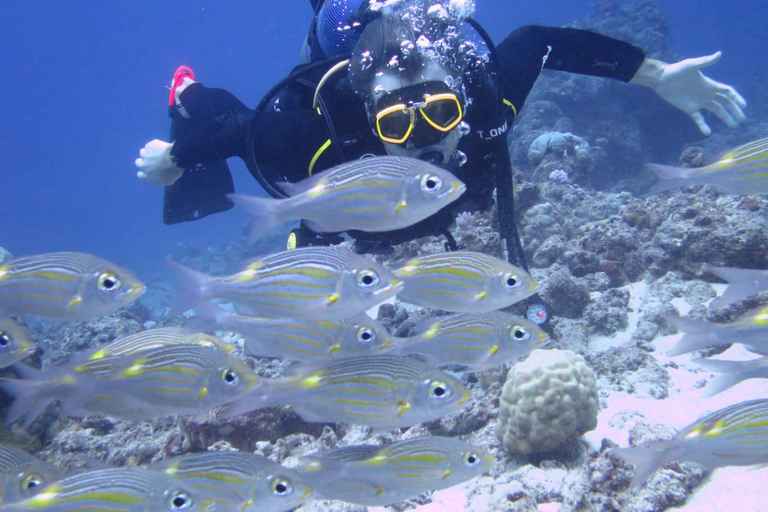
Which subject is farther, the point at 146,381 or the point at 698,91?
the point at 698,91

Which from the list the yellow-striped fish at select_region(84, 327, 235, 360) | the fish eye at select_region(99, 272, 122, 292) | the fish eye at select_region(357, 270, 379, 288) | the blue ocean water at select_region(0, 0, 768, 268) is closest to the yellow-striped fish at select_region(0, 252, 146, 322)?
the fish eye at select_region(99, 272, 122, 292)

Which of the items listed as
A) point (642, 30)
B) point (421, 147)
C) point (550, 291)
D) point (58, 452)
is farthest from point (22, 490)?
point (642, 30)

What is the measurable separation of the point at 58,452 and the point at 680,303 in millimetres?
8555

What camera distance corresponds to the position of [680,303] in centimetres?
611

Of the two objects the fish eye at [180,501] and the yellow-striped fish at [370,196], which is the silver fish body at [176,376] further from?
the yellow-striped fish at [370,196]

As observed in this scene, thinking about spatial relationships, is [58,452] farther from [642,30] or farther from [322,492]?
[642,30]

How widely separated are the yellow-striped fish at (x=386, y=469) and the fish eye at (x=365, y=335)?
623mm

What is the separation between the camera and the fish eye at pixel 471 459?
8.29 feet

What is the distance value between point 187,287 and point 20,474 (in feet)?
5.64

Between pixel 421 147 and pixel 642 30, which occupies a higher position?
pixel 421 147

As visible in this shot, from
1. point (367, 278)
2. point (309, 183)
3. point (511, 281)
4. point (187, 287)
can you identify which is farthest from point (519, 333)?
point (187, 287)

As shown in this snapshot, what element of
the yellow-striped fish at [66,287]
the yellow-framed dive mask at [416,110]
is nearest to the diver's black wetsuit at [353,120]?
the yellow-framed dive mask at [416,110]

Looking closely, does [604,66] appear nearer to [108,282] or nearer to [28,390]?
[108,282]

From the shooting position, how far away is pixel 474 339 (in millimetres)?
2879
